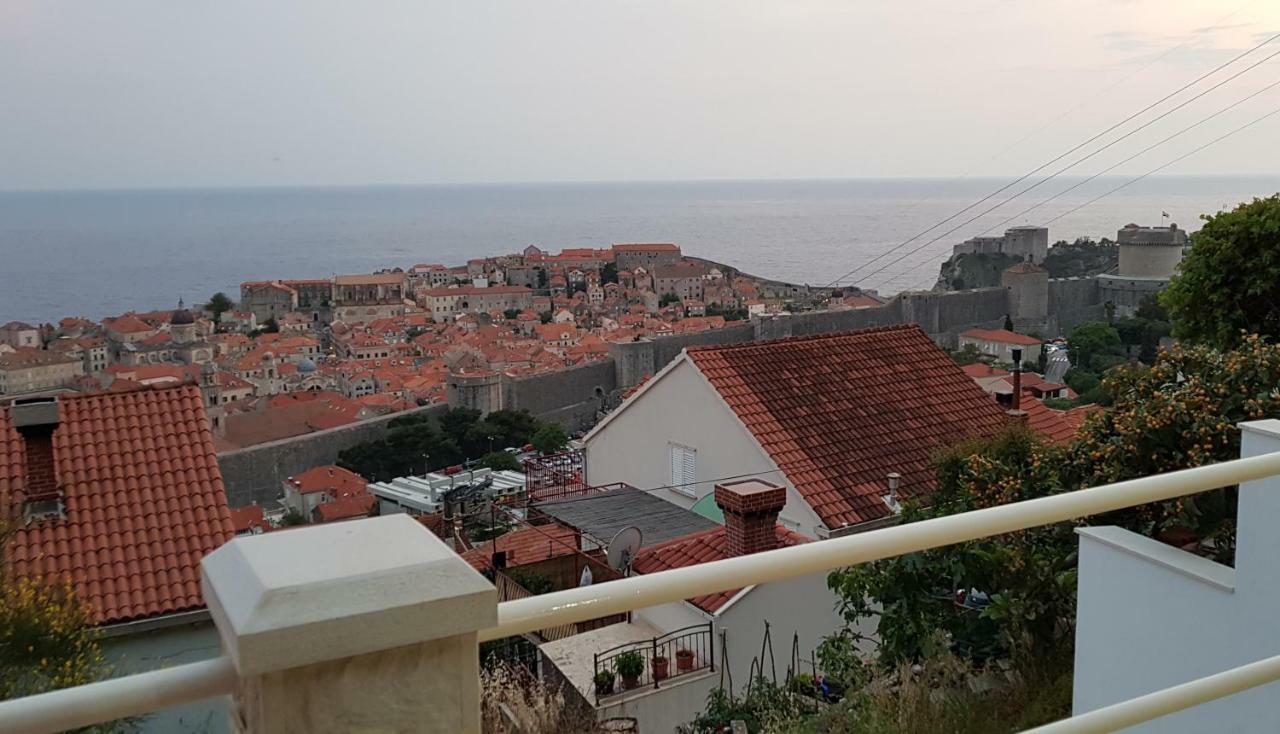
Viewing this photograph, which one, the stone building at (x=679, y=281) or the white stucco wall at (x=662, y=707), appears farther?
the stone building at (x=679, y=281)

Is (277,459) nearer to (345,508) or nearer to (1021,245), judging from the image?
(345,508)

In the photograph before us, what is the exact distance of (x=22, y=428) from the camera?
7.18 m

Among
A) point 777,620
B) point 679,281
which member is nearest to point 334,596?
point 777,620

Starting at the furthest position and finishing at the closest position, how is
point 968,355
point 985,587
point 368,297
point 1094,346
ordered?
point 368,297 < point 968,355 < point 1094,346 < point 985,587

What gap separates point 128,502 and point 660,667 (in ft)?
14.1

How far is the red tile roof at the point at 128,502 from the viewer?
647 cm

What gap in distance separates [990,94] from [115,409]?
25988 mm

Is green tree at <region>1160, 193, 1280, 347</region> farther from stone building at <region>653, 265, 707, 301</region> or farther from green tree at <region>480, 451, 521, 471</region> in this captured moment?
stone building at <region>653, 265, 707, 301</region>

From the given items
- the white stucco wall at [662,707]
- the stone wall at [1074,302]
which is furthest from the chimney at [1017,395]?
the stone wall at [1074,302]

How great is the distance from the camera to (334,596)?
73 cm

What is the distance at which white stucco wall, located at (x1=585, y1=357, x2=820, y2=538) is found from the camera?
837 centimetres

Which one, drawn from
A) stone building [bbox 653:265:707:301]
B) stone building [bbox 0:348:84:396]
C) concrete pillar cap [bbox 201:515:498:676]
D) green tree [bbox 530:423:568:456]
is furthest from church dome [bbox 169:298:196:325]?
concrete pillar cap [bbox 201:515:498:676]

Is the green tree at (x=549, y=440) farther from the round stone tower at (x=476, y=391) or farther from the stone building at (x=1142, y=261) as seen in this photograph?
the stone building at (x=1142, y=261)

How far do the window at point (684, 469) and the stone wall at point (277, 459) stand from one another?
20573 millimetres
